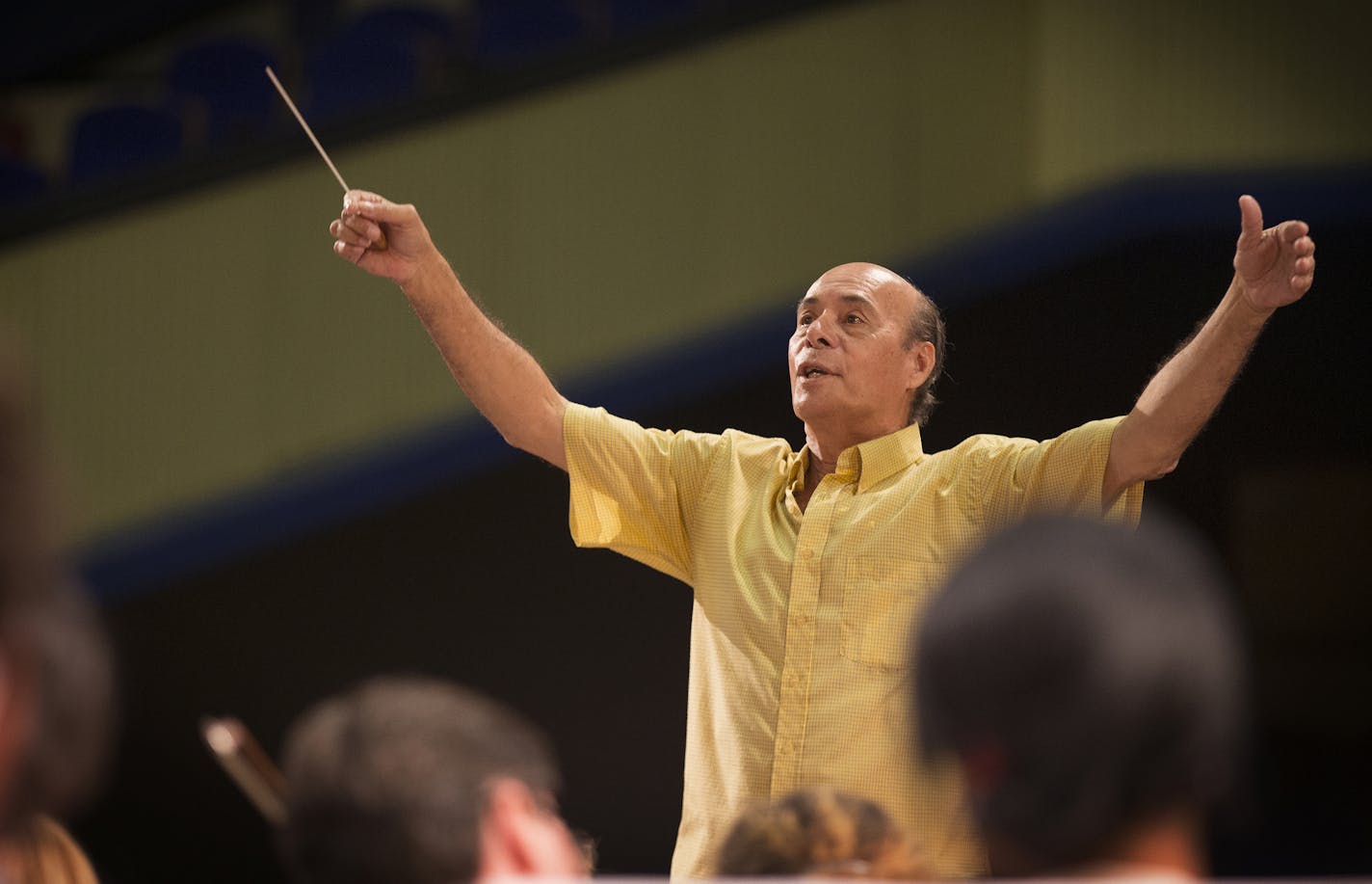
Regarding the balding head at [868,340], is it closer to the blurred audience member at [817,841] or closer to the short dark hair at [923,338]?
the short dark hair at [923,338]

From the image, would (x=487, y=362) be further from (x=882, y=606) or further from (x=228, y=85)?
(x=228, y=85)

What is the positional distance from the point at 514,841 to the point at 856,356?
1522 millimetres

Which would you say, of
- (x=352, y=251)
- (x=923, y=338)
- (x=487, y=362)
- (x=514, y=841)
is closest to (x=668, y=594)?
(x=923, y=338)

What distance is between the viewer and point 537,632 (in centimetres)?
382

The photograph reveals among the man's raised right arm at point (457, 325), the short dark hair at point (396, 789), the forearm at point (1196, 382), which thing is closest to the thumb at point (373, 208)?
the man's raised right arm at point (457, 325)

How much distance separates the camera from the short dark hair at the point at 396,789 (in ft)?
2.97

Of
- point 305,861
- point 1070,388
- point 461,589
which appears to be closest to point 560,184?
point 461,589

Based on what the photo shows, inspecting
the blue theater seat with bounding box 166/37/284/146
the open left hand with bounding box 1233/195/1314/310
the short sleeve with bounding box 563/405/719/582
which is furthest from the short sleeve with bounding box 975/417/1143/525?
the blue theater seat with bounding box 166/37/284/146

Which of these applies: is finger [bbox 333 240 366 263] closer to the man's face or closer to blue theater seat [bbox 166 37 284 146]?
Result: the man's face

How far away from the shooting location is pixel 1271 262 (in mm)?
1999

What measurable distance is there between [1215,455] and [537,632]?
157 centimetres

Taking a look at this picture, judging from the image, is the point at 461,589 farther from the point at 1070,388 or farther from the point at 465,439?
the point at 1070,388

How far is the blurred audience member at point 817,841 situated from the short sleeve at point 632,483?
3.59 feet

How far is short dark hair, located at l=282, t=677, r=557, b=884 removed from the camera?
90 cm
